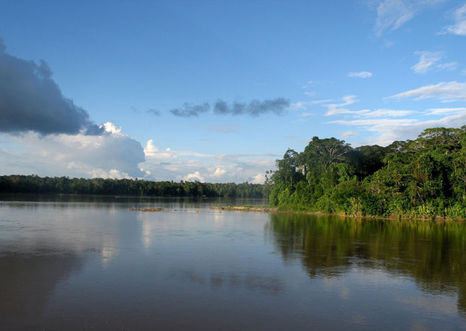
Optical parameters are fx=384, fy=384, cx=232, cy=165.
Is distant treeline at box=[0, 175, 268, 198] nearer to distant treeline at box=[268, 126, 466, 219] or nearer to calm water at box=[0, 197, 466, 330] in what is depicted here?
distant treeline at box=[268, 126, 466, 219]

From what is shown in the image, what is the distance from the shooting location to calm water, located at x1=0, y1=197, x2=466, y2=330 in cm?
1115

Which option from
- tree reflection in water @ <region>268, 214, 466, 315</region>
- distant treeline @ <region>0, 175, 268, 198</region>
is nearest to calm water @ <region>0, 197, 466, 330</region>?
tree reflection in water @ <region>268, 214, 466, 315</region>

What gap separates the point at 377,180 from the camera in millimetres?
57469

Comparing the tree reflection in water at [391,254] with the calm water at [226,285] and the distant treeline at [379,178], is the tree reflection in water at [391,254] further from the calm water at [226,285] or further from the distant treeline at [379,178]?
the distant treeline at [379,178]

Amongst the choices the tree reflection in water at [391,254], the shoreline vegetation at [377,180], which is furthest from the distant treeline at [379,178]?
the tree reflection in water at [391,254]

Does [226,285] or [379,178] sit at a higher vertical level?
[379,178]

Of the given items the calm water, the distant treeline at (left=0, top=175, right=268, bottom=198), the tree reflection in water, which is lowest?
the tree reflection in water

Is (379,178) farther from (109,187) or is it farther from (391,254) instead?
(109,187)

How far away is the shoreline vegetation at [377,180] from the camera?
52.6 metres

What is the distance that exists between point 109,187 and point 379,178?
128998 millimetres

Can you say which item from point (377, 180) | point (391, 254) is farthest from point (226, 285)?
point (377, 180)

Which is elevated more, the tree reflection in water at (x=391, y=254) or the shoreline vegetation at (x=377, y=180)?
the shoreline vegetation at (x=377, y=180)

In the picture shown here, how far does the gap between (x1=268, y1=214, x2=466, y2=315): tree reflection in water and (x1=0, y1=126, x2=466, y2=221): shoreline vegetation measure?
1927 cm

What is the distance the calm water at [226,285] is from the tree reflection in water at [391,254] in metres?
0.10
